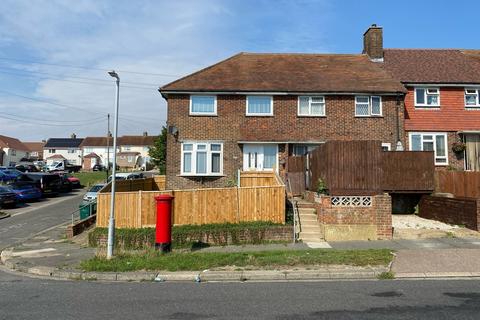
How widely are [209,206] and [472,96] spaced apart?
58.8ft

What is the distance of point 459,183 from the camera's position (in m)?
16.0

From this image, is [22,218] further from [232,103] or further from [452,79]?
[452,79]

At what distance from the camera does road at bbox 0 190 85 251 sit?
16.7m

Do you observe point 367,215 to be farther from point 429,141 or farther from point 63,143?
point 63,143

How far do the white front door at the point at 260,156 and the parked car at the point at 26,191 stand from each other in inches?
676

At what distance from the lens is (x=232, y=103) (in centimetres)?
2173

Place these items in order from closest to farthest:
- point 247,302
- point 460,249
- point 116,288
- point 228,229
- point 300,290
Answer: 1. point 247,302
2. point 300,290
3. point 116,288
4. point 460,249
5. point 228,229

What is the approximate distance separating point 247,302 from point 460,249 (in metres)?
6.76

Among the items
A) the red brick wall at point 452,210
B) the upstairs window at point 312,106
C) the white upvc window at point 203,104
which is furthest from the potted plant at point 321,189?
the white upvc window at point 203,104

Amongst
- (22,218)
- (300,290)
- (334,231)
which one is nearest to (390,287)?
(300,290)

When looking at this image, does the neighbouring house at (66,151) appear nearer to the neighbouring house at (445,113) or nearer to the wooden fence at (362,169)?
the neighbouring house at (445,113)

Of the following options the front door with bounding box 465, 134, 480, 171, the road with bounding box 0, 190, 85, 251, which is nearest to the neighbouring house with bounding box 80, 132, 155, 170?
the road with bounding box 0, 190, 85, 251

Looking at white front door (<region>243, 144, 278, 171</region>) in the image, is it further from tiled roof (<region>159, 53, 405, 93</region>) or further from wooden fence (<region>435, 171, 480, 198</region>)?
wooden fence (<region>435, 171, 480, 198</region>)

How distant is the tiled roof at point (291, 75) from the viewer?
21.6 metres
